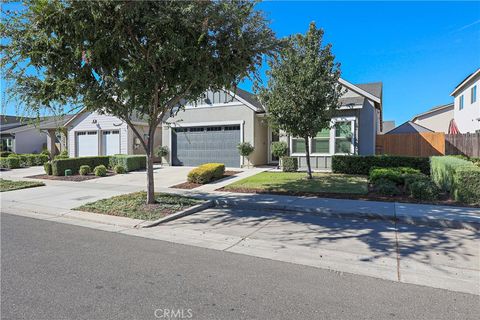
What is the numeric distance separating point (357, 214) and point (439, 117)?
33.8 m

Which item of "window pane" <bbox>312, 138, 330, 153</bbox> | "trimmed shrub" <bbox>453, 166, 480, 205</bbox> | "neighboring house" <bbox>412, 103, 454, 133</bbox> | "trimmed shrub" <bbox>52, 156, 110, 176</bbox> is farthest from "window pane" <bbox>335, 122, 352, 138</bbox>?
"neighboring house" <bbox>412, 103, 454, 133</bbox>

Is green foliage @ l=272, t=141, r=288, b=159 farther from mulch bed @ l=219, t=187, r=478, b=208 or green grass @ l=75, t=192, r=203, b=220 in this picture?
green grass @ l=75, t=192, r=203, b=220

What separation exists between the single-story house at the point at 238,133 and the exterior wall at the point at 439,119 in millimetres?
18543

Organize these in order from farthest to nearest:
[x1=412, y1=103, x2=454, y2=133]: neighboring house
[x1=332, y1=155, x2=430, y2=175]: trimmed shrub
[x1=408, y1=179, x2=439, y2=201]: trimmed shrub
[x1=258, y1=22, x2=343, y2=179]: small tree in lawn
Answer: [x1=412, y1=103, x2=454, y2=133]: neighboring house
[x1=332, y1=155, x2=430, y2=175]: trimmed shrub
[x1=258, y1=22, x2=343, y2=179]: small tree in lawn
[x1=408, y1=179, x2=439, y2=201]: trimmed shrub

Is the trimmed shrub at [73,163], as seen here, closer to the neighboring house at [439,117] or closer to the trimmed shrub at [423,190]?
the trimmed shrub at [423,190]

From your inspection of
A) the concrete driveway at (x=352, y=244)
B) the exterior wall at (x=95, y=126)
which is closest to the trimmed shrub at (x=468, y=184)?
the concrete driveway at (x=352, y=244)

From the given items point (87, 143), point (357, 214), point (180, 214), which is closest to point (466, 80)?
point (357, 214)

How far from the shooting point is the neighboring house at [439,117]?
3381 centimetres

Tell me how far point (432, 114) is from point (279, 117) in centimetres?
3080

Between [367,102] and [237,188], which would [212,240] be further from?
[367,102]

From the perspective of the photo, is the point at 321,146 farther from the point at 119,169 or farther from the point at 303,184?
the point at 119,169

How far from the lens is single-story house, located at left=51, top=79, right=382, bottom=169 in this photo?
52.5 ft

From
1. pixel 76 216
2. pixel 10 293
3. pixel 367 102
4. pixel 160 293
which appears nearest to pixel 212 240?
pixel 160 293

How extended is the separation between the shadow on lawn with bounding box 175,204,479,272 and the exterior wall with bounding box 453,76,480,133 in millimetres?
17402
